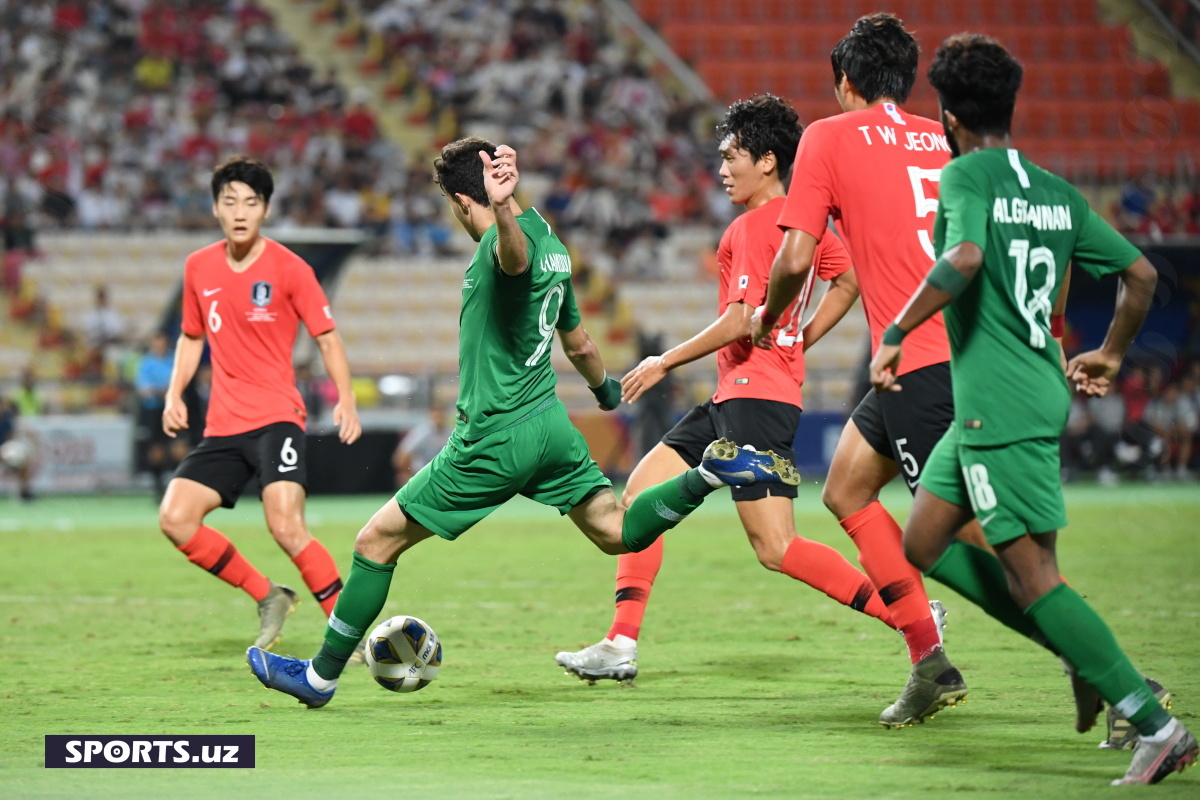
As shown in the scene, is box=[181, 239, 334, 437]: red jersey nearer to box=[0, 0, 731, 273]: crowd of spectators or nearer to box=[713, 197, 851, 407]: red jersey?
box=[713, 197, 851, 407]: red jersey

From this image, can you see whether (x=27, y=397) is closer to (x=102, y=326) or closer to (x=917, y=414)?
(x=102, y=326)

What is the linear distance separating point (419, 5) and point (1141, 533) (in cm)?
1961

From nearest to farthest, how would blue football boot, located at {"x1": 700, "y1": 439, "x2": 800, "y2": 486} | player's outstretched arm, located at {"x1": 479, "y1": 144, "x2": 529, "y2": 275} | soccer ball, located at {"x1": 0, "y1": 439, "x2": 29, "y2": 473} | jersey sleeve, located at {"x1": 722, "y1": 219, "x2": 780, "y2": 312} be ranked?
1. player's outstretched arm, located at {"x1": 479, "y1": 144, "x2": 529, "y2": 275}
2. blue football boot, located at {"x1": 700, "y1": 439, "x2": 800, "y2": 486}
3. jersey sleeve, located at {"x1": 722, "y1": 219, "x2": 780, "y2": 312}
4. soccer ball, located at {"x1": 0, "y1": 439, "x2": 29, "y2": 473}

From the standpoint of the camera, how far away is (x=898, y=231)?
5625mm

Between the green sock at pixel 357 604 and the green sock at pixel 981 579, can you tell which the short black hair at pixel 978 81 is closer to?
the green sock at pixel 981 579

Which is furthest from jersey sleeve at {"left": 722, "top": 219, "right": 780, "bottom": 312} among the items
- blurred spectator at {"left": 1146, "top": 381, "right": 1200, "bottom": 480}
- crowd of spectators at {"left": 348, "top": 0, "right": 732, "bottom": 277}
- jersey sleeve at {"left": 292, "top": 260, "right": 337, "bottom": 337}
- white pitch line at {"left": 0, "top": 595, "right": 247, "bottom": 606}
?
crowd of spectators at {"left": 348, "top": 0, "right": 732, "bottom": 277}

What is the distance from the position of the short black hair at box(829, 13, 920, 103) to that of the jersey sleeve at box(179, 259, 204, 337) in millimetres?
3596

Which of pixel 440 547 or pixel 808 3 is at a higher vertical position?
pixel 808 3

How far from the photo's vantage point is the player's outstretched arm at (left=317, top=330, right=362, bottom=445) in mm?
7250

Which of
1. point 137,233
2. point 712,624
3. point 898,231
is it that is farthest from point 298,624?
point 137,233

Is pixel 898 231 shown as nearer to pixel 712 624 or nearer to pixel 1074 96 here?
pixel 712 624

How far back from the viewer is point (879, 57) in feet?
19.1

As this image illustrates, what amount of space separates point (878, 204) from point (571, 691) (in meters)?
2.46

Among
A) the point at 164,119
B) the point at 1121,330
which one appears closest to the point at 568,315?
the point at 1121,330
